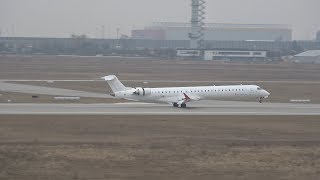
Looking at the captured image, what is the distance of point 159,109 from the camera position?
80500 millimetres

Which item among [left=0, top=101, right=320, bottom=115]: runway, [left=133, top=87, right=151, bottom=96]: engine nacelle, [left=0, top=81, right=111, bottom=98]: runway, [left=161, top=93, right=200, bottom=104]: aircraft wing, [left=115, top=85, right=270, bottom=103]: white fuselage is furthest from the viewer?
[left=0, top=81, right=111, bottom=98]: runway

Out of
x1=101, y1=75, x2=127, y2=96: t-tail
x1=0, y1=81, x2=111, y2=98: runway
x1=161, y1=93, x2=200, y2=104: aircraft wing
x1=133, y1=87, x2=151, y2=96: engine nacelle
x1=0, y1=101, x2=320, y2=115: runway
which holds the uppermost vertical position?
x1=101, y1=75, x2=127, y2=96: t-tail

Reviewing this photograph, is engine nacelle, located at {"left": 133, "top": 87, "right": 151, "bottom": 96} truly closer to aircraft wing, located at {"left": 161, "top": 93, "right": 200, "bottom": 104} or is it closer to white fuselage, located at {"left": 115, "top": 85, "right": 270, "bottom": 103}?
white fuselage, located at {"left": 115, "top": 85, "right": 270, "bottom": 103}

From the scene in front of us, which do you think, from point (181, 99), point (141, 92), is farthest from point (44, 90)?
point (181, 99)

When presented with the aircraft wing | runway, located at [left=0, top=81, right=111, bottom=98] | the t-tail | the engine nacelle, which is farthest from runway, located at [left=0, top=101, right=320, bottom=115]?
runway, located at [left=0, top=81, right=111, bottom=98]

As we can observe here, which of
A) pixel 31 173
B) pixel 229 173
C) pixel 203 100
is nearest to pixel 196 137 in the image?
pixel 229 173

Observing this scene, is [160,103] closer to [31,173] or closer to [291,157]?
[291,157]

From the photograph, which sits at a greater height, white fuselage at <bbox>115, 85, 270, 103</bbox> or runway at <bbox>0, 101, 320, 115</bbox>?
white fuselage at <bbox>115, 85, 270, 103</bbox>

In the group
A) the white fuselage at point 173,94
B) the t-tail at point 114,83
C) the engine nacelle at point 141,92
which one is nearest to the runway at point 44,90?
the t-tail at point 114,83

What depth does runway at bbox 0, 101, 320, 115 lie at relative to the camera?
74875 mm

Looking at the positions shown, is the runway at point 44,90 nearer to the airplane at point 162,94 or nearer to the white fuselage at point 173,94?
the airplane at point 162,94

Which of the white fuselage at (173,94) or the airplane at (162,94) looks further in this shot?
the white fuselage at (173,94)

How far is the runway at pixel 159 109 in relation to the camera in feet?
246

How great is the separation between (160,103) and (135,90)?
174 inches
